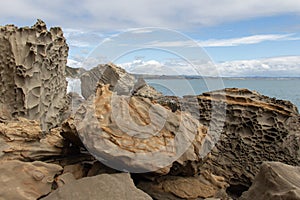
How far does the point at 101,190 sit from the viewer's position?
11.3ft

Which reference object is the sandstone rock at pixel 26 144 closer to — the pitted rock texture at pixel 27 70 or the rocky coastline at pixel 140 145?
the rocky coastline at pixel 140 145

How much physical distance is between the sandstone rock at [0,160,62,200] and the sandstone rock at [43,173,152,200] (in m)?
0.25

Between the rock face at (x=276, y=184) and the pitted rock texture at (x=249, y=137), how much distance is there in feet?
6.22

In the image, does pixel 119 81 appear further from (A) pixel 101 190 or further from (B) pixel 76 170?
(A) pixel 101 190

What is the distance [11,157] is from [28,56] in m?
3.48

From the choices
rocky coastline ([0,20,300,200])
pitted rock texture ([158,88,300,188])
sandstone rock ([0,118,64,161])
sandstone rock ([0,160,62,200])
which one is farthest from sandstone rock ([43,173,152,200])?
pitted rock texture ([158,88,300,188])

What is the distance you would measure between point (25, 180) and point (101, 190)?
35.3 inches

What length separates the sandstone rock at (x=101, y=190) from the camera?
3.38 m

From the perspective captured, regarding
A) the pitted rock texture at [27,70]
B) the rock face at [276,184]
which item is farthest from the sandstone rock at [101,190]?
the pitted rock texture at [27,70]

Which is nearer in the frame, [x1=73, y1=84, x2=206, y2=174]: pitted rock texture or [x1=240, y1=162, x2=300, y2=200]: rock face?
[x1=240, y1=162, x2=300, y2=200]: rock face

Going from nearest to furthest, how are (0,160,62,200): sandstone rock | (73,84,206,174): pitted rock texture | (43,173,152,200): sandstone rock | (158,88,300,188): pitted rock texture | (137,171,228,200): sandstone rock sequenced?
(43,173,152,200): sandstone rock, (0,160,62,200): sandstone rock, (73,84,206,174): pitted rock texture, (137,171,228,200): sandstone rock, (158,88,300,188): pitted rock texture

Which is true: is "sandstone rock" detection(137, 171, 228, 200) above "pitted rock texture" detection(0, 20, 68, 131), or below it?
below

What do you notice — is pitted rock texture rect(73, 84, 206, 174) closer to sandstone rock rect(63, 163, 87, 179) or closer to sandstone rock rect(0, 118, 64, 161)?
sandstone rock rect(63, 163, 87, 179)

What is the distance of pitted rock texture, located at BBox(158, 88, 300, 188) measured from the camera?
6078mm
